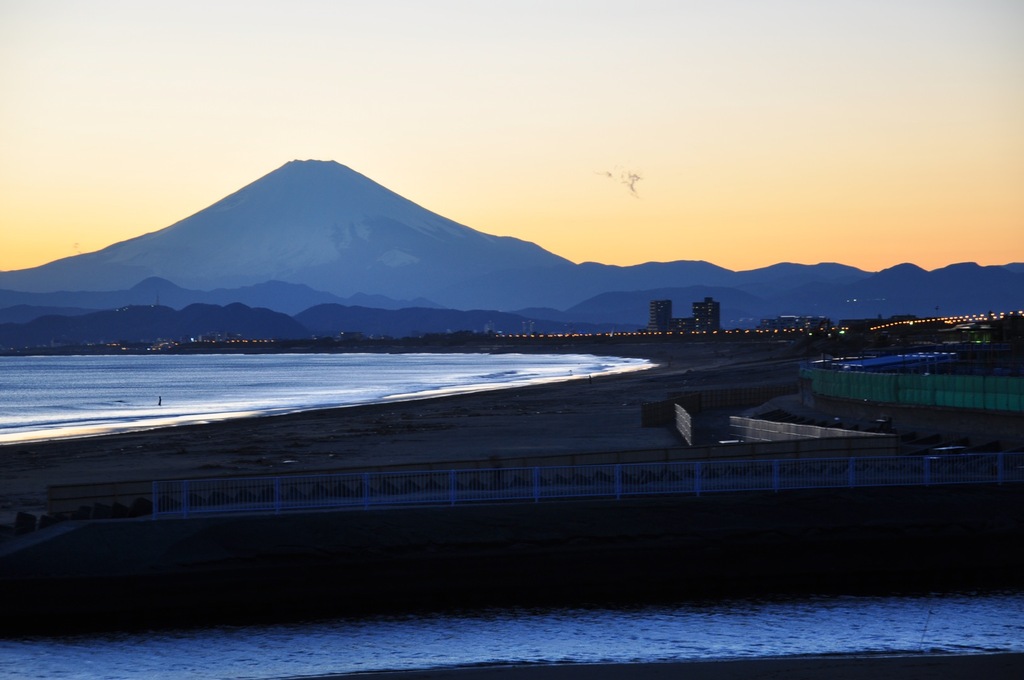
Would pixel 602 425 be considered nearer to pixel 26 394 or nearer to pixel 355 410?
pixel 355 410

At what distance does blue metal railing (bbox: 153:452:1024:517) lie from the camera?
20609mm

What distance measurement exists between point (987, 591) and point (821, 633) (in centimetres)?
448

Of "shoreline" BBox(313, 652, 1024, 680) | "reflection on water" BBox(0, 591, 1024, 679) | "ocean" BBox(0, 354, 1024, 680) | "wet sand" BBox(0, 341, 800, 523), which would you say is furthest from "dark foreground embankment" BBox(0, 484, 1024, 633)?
A: "wet sand" BBox(0, 341, 800, 523)

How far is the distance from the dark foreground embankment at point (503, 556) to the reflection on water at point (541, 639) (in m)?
0.69

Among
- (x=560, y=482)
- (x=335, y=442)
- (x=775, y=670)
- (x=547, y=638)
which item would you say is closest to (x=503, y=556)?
(x=547, y=638)

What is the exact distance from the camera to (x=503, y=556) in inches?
764

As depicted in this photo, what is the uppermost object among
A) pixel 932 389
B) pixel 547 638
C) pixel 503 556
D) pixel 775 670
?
pixel 932 389

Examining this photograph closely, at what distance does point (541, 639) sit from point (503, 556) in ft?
8.65

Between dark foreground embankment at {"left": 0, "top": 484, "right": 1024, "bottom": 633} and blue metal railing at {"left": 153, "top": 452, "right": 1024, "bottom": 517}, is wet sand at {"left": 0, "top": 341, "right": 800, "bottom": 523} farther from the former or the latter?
dark foreground embankment at {"left": 0, "top": 484, "right": 1024, "bottom": 633}

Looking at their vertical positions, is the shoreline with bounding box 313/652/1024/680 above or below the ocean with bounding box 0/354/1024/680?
above

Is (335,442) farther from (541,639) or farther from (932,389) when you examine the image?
(541,639)

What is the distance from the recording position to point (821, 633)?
17000 millimetres

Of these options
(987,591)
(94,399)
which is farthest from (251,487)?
(94,399)

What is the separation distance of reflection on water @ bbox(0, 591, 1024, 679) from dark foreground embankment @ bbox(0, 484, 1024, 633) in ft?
2.25
